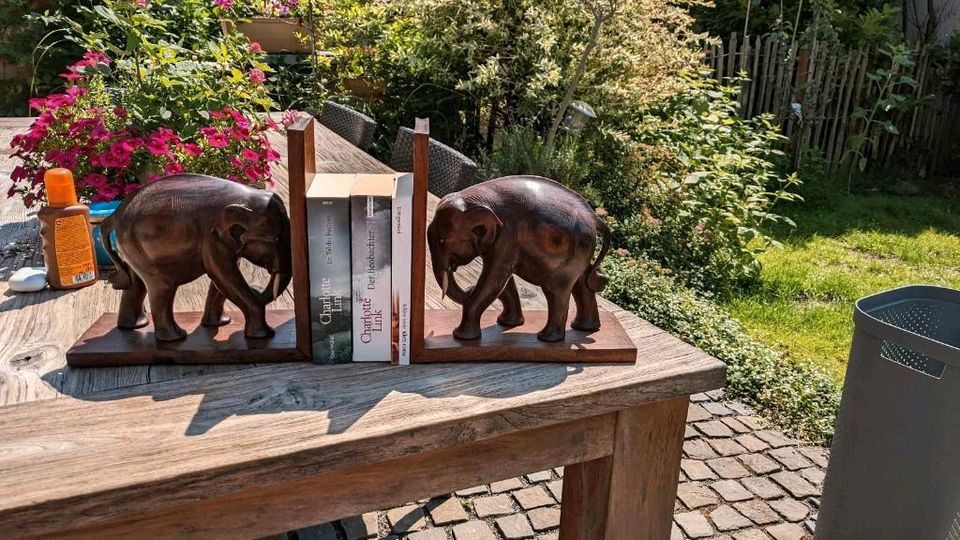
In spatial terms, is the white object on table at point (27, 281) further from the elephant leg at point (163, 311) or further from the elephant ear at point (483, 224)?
the elephant ear at point (483, 224)

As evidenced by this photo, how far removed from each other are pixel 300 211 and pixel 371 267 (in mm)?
147

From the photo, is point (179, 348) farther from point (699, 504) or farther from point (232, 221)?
point (699, 504)

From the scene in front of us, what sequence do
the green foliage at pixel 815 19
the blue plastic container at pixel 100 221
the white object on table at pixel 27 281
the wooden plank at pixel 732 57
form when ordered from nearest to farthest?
the white object on table at pixel 27 281
the blue plastic container at pixel 100 221
the wooden plank at pixel 732 57
the green foliage at pixel 815 19

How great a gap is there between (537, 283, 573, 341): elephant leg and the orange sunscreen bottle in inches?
39.5

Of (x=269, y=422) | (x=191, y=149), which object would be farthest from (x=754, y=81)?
(x=269, y=422)

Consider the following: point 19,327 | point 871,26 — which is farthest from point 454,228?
point 871,26

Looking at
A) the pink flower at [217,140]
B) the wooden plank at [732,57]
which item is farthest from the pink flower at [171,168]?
the wooden plank at [732,57]

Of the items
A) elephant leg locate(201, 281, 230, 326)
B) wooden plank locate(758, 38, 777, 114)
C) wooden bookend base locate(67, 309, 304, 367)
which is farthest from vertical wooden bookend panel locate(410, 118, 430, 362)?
wooden plank locate(758, 38, 777, 114)

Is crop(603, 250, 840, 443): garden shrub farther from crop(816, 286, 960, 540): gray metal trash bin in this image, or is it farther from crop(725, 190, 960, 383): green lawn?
crop(816, 286, 960, 540): gray metal trash bin

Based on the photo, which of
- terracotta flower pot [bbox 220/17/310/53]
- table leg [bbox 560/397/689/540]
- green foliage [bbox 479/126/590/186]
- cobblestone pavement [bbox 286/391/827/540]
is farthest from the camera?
terracotta flower pot [bbox 220/17/310/53]

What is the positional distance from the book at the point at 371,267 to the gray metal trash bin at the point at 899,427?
4.50 feet

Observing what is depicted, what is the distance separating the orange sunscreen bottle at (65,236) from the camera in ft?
5.08

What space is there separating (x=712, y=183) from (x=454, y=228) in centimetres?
375

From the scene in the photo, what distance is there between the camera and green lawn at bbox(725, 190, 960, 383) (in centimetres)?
391
